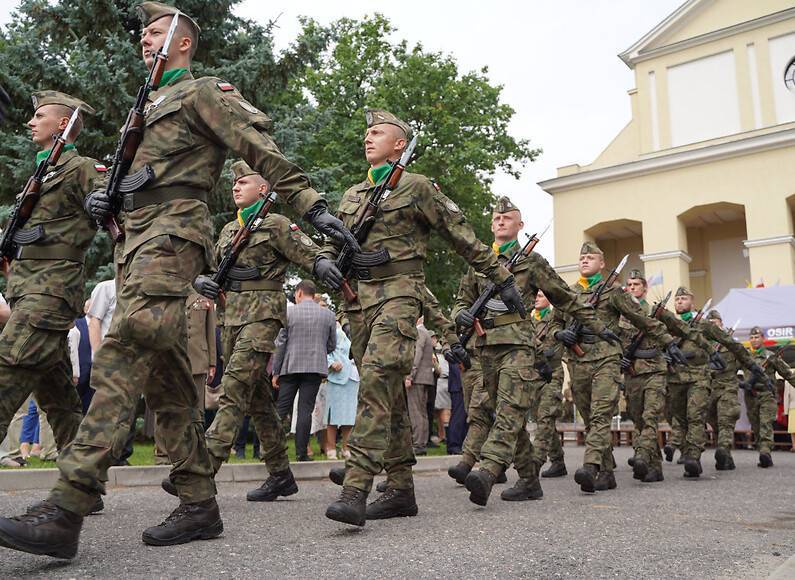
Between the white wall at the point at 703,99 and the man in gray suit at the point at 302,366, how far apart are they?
87.3 feet

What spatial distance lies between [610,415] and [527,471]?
137 cm

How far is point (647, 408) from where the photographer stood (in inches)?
342

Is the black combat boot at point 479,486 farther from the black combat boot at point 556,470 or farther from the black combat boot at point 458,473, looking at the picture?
the black combat boot at point 556,470

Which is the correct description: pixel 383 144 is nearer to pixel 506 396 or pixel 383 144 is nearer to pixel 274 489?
pixel 506 396

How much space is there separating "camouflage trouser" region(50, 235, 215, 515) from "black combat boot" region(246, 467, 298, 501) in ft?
6.36

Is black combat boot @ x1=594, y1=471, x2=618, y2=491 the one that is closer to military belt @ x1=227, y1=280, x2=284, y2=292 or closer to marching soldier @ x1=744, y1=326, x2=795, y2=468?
military belt @ x1=227, y1=280, x2=284, y2=292

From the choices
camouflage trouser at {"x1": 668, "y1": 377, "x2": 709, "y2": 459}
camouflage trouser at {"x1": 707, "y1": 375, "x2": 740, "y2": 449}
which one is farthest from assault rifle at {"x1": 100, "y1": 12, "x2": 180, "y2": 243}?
camouflage trouser at {"x1": 707, "y1": 375, "x2": 740, "y2": 449}

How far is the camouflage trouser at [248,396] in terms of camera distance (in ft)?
17.6

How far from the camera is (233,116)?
373 centimetres

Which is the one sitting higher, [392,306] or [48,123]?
[48,123]

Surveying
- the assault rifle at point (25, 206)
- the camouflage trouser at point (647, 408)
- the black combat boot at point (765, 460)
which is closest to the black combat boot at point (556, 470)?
the camouflage trouser at point (647, 408)

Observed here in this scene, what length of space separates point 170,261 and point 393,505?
2.34 meters

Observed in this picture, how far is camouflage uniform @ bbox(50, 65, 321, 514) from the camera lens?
3418 mm

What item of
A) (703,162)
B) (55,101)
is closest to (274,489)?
(55,101)
